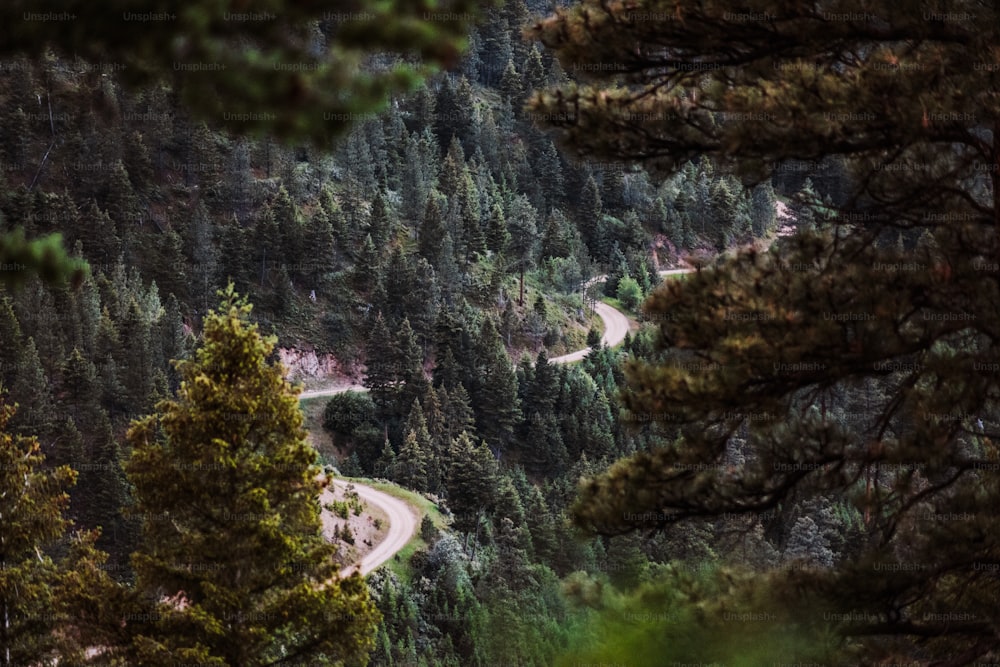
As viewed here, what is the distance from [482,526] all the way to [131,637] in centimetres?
3686

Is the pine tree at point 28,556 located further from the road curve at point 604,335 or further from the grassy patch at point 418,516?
the road curve at point 604,335

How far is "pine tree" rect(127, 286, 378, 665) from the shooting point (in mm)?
13109

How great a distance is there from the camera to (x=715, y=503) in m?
9.16

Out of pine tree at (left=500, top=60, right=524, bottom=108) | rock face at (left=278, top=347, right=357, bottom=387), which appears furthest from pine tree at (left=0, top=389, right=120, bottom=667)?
pine tree at (left=500, top=60, right=524, bottom=108)

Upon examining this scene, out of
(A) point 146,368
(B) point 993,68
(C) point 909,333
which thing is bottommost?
(A) point 146,368

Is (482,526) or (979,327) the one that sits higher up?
(979,327)

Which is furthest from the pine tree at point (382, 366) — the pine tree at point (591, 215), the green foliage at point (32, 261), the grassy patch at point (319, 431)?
the green foliage at point (32, 261)

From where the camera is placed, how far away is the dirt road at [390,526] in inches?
1629

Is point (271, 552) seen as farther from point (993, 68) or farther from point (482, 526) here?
point (482, 526)

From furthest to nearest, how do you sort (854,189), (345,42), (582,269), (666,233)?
1. (666,233)
2. (582,269)
3. (854,189)
4. (345,42)

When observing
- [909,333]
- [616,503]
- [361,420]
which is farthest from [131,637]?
[361,420]

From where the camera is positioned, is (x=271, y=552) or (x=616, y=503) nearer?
(x=616, y=503)

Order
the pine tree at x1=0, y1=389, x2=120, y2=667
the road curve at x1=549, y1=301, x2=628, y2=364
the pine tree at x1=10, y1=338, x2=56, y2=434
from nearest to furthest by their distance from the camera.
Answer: the pine tree at x1=0, y1=389, x2=120, y2=667 < the pine tree at x1=10, y1=338, x2=56, y2=434 < the road curve at x1=549, y1=301, x2=628, y2=364

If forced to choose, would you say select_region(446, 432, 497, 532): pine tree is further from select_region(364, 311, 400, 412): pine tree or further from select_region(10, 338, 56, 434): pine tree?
select_region(364, 311, 400, 412): pine tree
